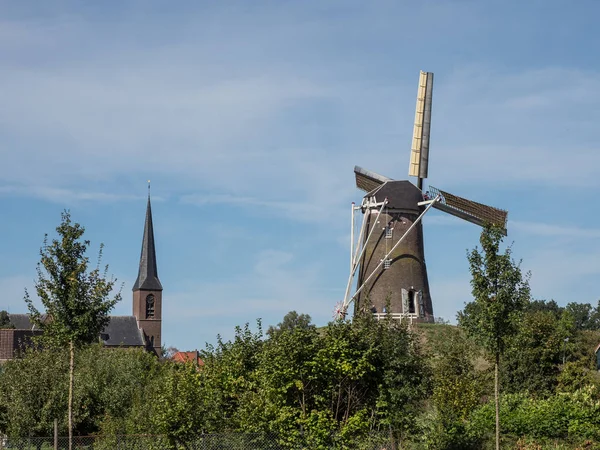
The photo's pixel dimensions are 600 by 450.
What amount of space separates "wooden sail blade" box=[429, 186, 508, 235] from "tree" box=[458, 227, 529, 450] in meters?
32.6

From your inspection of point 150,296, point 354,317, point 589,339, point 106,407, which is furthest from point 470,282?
point 150,296

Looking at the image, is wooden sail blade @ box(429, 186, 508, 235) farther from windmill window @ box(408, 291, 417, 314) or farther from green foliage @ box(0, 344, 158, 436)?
green foliage @ box(0, 344, 158, 436)

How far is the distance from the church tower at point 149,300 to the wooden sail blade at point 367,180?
208 feet

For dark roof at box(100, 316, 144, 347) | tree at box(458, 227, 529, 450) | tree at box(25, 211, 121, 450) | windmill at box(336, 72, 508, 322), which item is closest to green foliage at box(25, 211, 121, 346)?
tree at box(25, 211, 121, 450)

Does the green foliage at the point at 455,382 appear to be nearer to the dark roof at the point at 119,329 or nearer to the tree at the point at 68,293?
the tree at the point at 68,293

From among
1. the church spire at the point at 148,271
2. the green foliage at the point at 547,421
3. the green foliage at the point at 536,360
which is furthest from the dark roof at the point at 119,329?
the green foliage at the point at 547,421

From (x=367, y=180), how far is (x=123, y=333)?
64903 mm

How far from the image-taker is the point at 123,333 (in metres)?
117

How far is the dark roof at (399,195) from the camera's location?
5700 cm

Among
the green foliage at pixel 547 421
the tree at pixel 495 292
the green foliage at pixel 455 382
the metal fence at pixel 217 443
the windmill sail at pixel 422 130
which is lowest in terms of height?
the metal fence at pixel 217 443

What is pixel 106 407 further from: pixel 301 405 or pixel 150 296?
pixel 150 296

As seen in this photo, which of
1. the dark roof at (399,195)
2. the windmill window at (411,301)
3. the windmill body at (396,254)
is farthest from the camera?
the dark roof at (399,195)

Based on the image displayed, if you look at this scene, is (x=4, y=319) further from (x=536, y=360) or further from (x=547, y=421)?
(x=547, y=421)

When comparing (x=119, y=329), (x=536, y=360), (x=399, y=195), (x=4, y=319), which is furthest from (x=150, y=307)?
(x=536, y=360)
